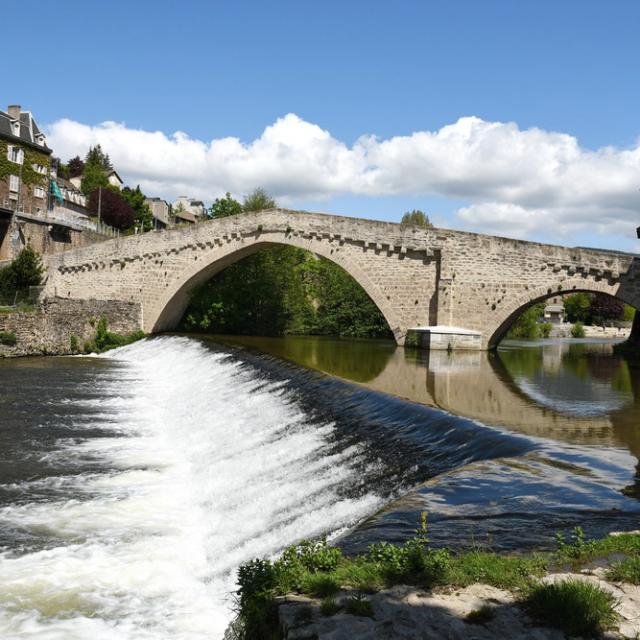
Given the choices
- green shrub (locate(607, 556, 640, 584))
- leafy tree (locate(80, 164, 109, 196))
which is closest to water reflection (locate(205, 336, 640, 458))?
green shrub (locate(607, 556, 640, 584))

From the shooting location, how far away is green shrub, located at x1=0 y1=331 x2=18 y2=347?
24138 millimetres

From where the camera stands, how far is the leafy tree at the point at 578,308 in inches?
2419

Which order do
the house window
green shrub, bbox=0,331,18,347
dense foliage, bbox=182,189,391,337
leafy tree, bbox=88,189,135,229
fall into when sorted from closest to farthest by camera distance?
1. green shrub, bbox=0,331,18,347
2. dense foliage, bbox=182,189,391,337
3. the house window
4. leafy tree, bbox=88,189,135,229

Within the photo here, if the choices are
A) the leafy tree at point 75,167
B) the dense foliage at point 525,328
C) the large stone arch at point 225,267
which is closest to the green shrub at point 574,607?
the large stone arch at point 225,267

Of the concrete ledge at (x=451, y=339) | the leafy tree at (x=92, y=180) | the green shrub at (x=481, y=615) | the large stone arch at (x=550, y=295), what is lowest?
the green shrub at (x=481, y=615)

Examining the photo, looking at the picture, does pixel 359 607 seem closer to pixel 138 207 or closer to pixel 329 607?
pixel 329 607

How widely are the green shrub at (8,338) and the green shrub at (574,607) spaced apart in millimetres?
23756

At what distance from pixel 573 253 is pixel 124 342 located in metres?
17.9

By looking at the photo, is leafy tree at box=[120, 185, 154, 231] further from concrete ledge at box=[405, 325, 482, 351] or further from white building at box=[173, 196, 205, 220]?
concrete ledge at box=[405, 325, 482, 351]

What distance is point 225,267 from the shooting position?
31.2 metres

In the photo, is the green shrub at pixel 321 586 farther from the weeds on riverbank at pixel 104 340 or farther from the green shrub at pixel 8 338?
the weeds on riverbank at pixel 104 340

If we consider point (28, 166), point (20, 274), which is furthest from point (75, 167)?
point (20, 274)

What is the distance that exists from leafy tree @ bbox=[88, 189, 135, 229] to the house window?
16676 mm

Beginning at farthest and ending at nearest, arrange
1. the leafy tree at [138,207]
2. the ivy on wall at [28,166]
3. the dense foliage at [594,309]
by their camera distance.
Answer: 1. the leafy tree at [138,207]
2. the dense foliage at [594,309]
3. the ivy on wall at [28,166]
